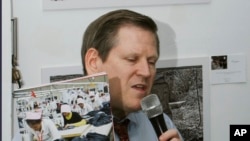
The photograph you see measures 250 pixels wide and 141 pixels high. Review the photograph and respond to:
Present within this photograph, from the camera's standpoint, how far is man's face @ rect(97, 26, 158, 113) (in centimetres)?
97

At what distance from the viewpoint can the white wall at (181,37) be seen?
108 cm

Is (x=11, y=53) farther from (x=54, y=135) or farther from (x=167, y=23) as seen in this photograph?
(x=167, y=23)

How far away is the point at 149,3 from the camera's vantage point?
1121 mm

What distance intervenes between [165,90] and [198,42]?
21 cm

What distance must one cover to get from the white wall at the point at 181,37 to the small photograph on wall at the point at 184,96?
0.05 m

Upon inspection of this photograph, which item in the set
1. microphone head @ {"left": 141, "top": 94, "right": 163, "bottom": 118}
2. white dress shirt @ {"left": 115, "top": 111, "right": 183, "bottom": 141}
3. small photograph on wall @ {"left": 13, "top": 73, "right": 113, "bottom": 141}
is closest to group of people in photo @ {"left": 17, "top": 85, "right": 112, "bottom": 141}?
small photograph on wall @ {"left": 13, "top": 73, "right": 113, "bottom": 141}

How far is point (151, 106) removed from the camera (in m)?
0.88

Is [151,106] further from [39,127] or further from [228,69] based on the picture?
[228,69]

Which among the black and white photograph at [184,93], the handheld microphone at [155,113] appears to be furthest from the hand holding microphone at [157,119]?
the black and white photograph at [184,93]

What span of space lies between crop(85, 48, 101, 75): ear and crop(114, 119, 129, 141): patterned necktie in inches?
7.0

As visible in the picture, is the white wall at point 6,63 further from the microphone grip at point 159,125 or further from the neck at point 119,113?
the microphone grip at point 159,125

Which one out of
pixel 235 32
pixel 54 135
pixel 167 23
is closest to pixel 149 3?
pixel 167 23

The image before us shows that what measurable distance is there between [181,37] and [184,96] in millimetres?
210

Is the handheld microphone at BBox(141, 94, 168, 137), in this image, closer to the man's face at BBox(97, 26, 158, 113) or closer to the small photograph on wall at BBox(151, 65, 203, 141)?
the man's face at BBox(97, 26, 158, 113)
